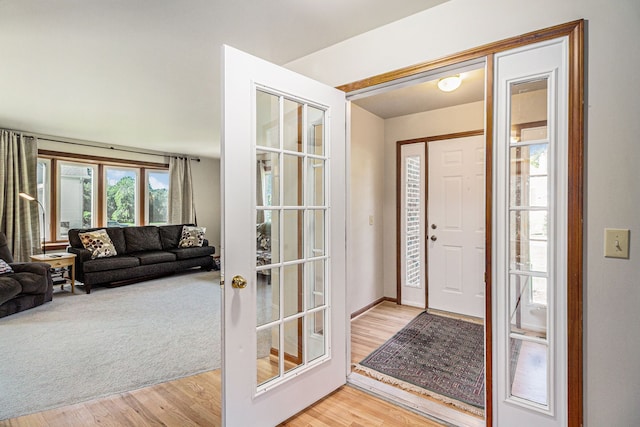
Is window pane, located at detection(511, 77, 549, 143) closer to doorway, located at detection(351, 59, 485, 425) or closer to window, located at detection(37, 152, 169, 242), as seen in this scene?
doorway, located at detection(351, 59, 485, 425)

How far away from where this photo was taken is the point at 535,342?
5.12ft

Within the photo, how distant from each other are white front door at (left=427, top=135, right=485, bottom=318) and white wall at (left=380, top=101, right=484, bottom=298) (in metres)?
0.20

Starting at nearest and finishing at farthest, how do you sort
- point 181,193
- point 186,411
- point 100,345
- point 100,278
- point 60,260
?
point 186,411, point 100,345, point 60,260, point 100,278, point 181,193

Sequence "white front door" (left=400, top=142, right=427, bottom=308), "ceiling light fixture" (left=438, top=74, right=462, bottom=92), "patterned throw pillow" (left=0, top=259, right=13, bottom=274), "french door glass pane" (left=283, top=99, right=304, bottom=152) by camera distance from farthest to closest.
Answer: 1. "white front door" (left=400, top=142, right=427, bottom=308)
2. "patterned throw pillow" (left=0, top=259, right=13, bottom=274)
3. "ceiling light fixture" (left=438, top=74, right=462, bottom=92)
4. "french door glass pane" (left=283, top=99, right=304, bottom=152)

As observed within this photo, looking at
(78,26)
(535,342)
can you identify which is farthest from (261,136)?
(535,342)

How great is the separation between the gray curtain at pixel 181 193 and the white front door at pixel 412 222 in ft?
16.9

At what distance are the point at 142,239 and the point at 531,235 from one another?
6.06 metres

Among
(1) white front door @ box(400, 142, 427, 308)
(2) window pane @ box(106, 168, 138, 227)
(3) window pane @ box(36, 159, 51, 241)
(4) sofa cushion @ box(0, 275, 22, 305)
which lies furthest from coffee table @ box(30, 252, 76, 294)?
(1) white front door @ box(400, 142, 427, 308)

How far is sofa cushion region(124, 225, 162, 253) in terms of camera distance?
5.73 m

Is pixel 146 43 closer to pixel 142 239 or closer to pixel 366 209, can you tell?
pixel 366 209

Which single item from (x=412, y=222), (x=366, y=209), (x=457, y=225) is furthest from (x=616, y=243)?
(x=412, y=222)

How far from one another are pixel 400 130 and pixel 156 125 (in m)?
3.55

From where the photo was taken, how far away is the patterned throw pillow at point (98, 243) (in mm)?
5020

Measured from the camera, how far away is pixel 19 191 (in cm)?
500
